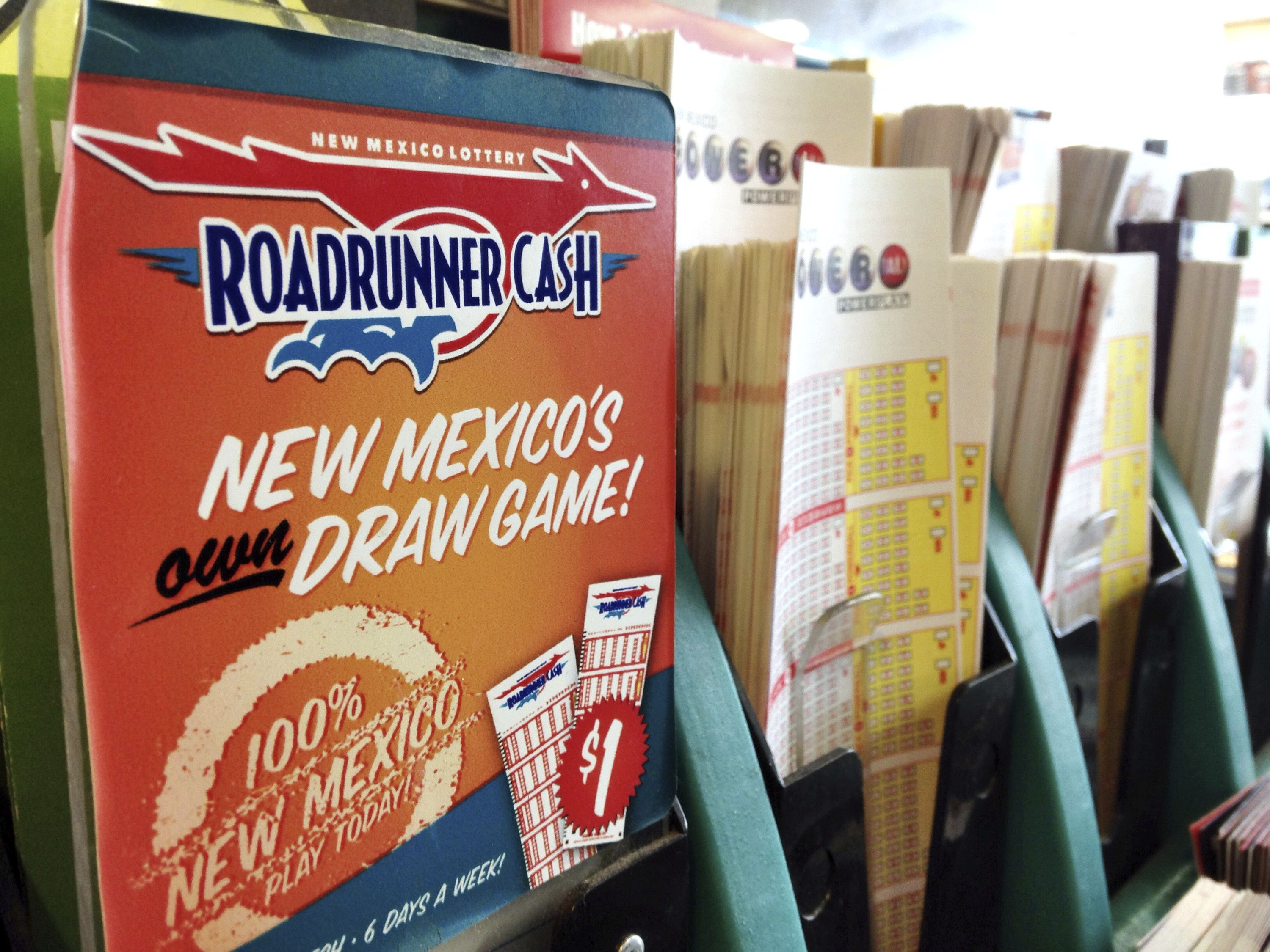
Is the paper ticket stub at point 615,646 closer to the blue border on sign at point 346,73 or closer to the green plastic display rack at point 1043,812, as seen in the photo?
the blue border on sign at point 346,73

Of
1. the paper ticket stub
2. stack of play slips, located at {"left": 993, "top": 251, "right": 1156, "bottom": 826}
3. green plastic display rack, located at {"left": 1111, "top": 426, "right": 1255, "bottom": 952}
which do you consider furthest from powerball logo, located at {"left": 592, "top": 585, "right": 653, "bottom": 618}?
green plastic display rack, located at {"left": 1111, "top": 426, "right": 1255, "bottom": 952}

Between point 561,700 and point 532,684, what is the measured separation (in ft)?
0.09

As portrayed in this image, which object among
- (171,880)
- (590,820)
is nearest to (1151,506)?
(590,820)

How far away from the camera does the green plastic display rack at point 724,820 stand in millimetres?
607

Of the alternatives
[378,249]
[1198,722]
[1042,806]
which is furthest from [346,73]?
[1198,722]

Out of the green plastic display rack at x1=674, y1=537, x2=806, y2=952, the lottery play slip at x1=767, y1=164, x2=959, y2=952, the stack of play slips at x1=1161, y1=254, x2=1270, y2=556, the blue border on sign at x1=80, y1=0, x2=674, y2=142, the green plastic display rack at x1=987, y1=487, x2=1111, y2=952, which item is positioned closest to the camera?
the blue border on sign at x1=80, y1=0, x2=674, y2=142

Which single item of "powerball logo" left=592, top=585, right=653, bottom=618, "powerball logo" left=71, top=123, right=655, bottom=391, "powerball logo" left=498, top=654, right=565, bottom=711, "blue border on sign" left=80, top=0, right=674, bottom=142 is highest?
"blue border on sign" left=80, top=0, right=674, bottom=142

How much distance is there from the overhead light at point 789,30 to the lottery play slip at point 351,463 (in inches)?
29.6

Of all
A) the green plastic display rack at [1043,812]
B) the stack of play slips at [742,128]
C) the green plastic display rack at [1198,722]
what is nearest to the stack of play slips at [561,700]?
the stack of play slips at [742,128]

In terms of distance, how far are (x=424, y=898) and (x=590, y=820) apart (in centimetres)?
11

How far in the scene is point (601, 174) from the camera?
495 millimetres

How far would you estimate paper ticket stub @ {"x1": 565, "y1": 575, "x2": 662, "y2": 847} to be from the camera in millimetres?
532

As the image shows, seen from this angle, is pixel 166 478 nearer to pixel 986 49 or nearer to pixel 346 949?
pixel 346 949

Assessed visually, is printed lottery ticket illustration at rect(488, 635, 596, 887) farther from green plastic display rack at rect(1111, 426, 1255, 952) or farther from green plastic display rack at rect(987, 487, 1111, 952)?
green plastic display rack at rect(1111, 426, 1255, 952)
